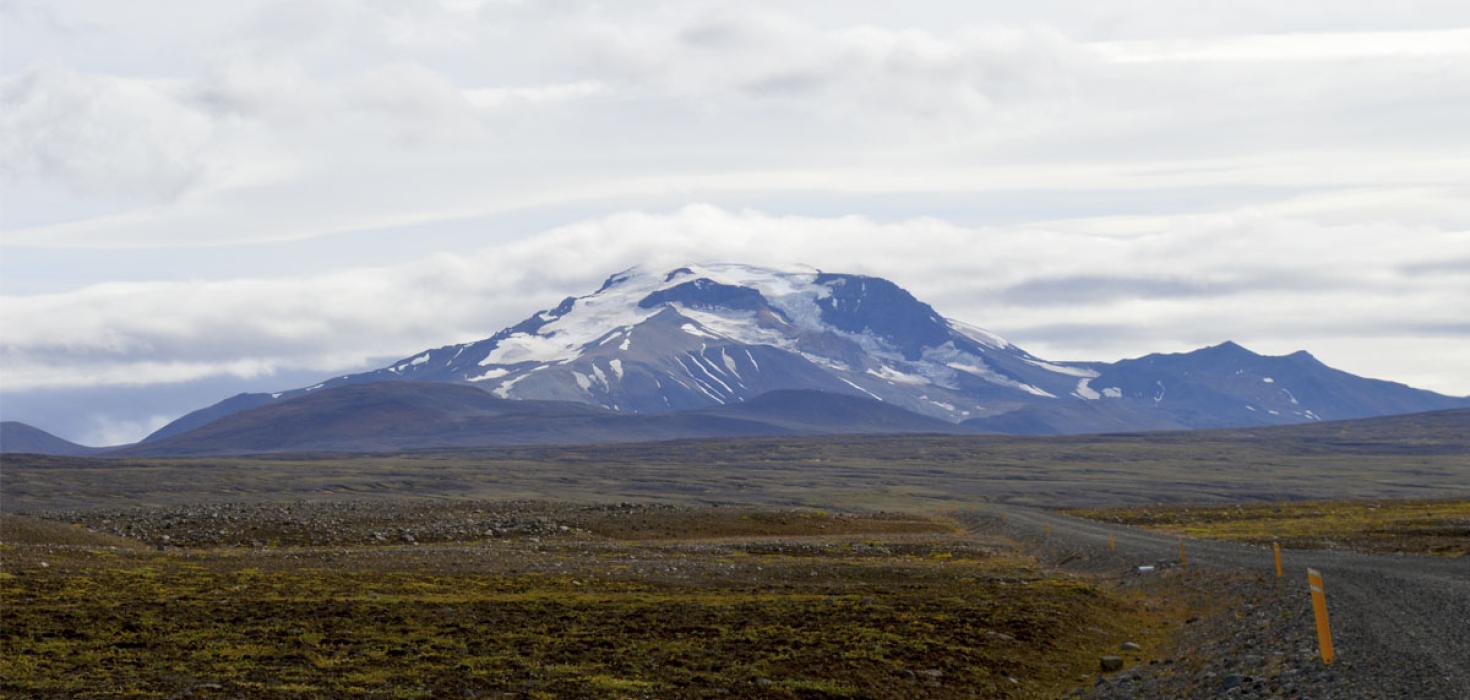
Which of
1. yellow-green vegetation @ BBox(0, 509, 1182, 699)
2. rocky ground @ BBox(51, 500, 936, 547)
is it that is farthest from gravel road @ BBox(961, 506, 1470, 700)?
rocky ground @ BBox(51, 500, 936, 547)

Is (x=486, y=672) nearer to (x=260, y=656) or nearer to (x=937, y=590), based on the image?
(x=260, y=656)

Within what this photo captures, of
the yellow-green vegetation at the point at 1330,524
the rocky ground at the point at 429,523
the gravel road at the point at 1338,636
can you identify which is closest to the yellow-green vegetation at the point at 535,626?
the gravel road at the point at 1338,636

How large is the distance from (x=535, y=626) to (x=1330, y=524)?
6220cm

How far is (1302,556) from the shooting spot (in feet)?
159

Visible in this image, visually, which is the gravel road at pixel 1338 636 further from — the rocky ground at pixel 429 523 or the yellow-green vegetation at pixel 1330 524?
the rocky ground at pixel 429 523

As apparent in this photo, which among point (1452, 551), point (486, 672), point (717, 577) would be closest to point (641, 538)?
point (717, 577)

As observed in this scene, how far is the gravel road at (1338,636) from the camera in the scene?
21.6 metres

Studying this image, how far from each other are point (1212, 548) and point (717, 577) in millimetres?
20770

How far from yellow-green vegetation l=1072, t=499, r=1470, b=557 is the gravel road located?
1140 cm

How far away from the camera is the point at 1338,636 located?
2595 cm

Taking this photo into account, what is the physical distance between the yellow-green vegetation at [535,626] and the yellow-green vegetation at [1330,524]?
16.1m

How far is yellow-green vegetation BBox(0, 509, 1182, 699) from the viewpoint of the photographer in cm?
2503

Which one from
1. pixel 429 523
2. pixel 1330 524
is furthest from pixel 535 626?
pixel 1330 524

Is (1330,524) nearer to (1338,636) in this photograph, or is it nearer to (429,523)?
A: (429,523)
